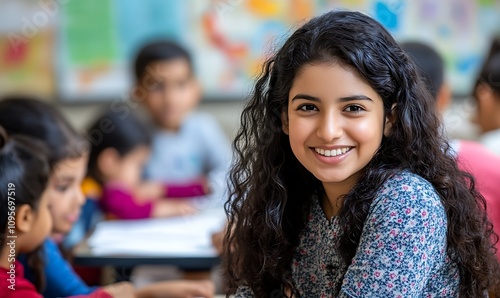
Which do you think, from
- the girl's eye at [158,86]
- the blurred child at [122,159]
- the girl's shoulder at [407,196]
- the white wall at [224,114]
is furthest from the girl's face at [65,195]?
the white wall at [224,114]

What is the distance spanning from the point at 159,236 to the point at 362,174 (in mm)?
1108

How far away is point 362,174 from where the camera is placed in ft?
4.21

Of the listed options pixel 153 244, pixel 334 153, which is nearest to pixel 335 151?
pixel 334 153

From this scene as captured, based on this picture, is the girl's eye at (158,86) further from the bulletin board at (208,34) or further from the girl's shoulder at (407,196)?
the girl's shoulder at (407,196)

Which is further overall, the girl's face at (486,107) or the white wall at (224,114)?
the white wall at (224,114)

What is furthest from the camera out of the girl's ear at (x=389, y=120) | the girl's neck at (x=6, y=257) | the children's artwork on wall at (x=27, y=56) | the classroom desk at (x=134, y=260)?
the children's artwork on wall at (x=27, y=56)

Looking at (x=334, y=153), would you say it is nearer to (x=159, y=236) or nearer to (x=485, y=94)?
(x=159, y=236)

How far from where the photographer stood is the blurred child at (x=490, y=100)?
2.47 m

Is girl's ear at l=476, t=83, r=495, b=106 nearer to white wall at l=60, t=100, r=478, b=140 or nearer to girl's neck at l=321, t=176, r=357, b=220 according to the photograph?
girl's neck at l=321, t=176, r=357, b=220

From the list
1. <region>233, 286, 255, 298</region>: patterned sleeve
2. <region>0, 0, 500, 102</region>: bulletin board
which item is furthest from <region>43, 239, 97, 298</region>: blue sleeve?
<region>0, 0, 500, 102</region>: bulletin board

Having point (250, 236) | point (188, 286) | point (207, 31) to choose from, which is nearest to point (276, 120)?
point (250, 236)

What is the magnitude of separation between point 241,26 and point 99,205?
72.7 inches

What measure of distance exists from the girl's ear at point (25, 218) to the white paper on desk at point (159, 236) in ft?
1.38

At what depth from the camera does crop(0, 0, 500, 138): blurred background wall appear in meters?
4.05
